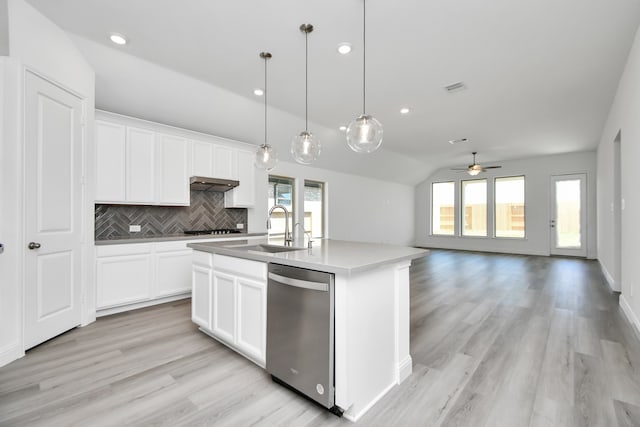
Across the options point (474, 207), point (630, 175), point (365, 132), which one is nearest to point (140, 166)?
point (365, 132)

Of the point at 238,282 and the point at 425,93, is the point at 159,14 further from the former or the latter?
the point at 425,93

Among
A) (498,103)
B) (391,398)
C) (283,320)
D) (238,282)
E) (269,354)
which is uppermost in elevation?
(498,103)

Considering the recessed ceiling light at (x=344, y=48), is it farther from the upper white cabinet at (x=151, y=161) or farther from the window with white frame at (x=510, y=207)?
the window with white frame at (x=510, y=207)

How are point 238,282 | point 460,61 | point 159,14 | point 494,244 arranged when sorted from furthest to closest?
point 494,244 → point 460,61 → point 159,14 → point 238,282

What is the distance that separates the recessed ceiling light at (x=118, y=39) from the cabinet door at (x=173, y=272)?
90.8 inches

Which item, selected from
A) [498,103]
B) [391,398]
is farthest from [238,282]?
[498,103]

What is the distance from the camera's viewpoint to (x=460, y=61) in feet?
10.8

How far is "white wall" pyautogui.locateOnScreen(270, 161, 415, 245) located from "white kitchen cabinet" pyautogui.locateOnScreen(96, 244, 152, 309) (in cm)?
247

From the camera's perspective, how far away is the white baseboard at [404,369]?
205 centimetres

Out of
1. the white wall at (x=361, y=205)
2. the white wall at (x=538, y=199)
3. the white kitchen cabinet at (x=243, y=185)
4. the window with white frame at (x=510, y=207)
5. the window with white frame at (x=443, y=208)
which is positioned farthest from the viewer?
the window with white frame at (x=443, y=208)

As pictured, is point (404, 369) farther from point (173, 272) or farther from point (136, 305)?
point (136, 305)

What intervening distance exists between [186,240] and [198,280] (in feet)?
4.55

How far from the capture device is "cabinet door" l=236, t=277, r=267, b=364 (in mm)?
2117

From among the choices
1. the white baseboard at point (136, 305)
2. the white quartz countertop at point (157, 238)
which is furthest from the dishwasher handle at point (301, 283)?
the white baseboard at point (136, 305)
